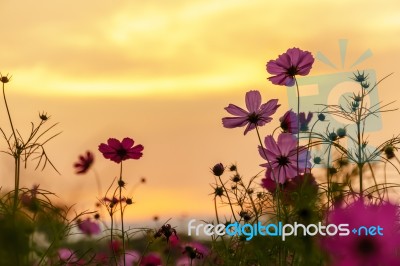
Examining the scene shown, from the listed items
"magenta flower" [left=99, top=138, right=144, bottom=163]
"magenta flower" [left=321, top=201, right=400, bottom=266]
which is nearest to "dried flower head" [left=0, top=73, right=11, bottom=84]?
"magenta flower" [left=99, top=138, right=144, bottom=163]

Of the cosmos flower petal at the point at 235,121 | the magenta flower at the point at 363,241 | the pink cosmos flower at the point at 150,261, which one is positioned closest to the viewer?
the magenta flower at the point at 363,241

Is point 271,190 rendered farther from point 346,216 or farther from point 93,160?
point 346,216

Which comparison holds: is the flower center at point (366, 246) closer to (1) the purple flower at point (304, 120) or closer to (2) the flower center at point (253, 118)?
(2) the flower center at point (253, 118)

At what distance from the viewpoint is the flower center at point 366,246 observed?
1.84 feet

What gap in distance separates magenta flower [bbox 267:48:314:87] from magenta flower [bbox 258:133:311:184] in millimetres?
181

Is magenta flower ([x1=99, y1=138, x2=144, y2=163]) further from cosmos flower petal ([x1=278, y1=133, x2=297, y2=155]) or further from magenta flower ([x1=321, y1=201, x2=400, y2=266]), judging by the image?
magenta flower ([x1=321, y1=201, x2=400, y2=266])

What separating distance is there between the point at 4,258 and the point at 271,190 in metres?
1.09

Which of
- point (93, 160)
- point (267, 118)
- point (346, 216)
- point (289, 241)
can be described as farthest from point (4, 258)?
point (93, 160)

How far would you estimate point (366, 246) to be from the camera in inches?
22.5

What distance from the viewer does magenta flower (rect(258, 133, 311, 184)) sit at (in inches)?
58.1

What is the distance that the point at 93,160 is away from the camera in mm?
2006

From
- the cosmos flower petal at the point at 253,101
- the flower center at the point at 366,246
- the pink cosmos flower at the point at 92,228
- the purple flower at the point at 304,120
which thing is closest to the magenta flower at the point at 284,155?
the cosmos flower petal at the point at 253,101

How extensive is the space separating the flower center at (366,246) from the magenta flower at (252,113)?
0.99 metres

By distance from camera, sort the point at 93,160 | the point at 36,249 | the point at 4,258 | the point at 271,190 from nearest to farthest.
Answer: the point at 4,258 < the point at 36,249 < the point at 271,190 < the point at 93,160
